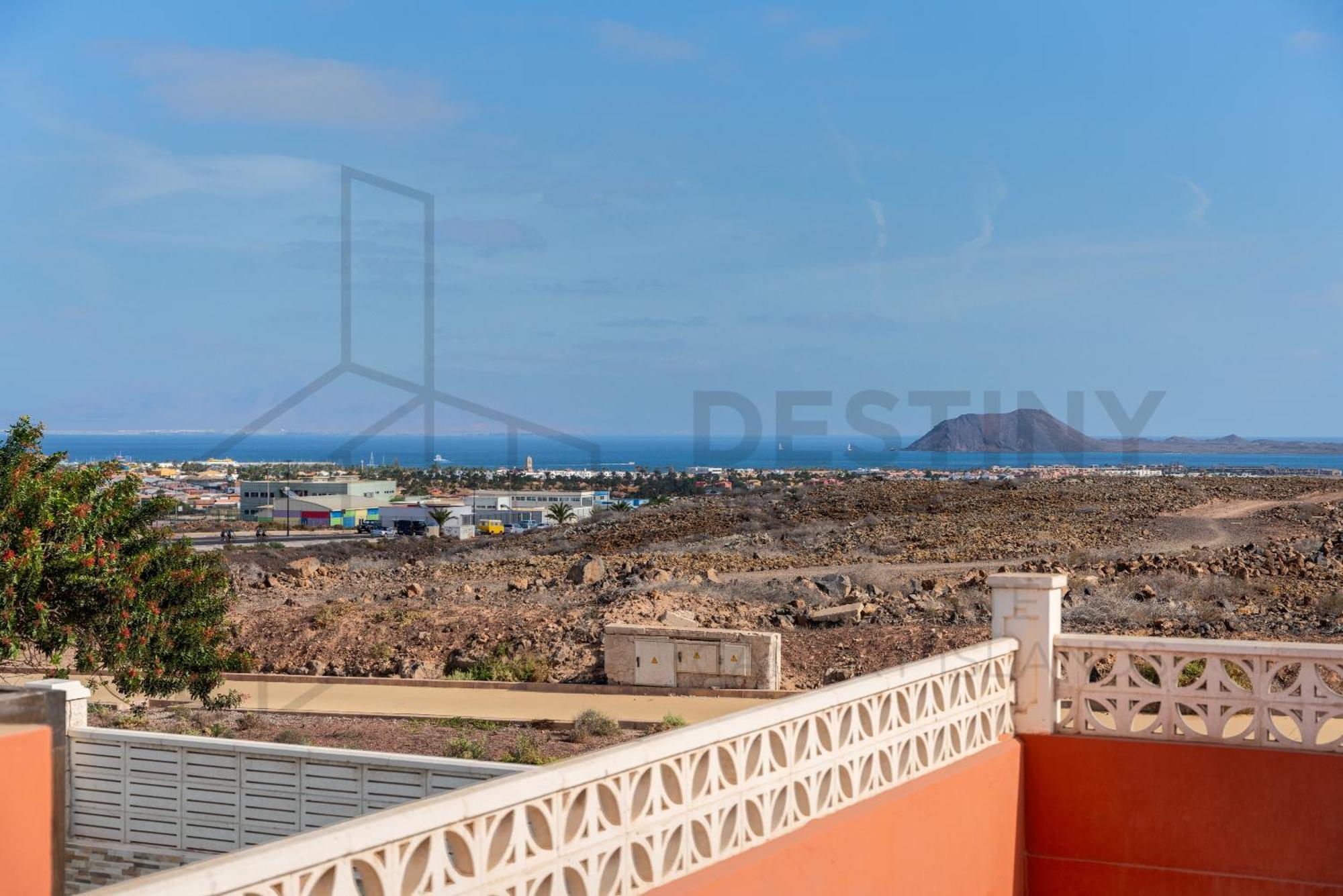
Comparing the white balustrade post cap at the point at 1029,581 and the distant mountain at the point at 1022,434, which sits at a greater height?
the distant mountain at the point at 1022,434

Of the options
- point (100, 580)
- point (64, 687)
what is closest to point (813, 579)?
point (100, 580)

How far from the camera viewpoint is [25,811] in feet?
21.9

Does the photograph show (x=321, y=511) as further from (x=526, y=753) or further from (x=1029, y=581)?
(x=1029, y=581)

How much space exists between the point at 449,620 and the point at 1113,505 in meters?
32.9

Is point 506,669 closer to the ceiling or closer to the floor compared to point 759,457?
closer to the floor

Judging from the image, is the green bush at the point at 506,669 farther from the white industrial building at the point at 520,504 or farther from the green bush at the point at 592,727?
the white industrial building at the point at 520,504

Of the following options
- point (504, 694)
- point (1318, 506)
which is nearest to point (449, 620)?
point (504, 694)

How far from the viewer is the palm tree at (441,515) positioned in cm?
6091

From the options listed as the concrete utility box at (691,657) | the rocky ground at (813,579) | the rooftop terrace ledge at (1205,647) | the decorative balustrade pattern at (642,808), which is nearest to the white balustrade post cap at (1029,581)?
the rooftop terrace ledge at (1205,647)

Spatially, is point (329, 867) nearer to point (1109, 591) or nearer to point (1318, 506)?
point (1109, 591)

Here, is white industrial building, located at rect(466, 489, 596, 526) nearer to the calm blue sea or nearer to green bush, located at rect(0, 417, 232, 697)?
the calm blue sea

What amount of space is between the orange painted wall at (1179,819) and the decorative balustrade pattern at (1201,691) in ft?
0.36

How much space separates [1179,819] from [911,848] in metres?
1.95

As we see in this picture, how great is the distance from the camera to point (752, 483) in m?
75.5
